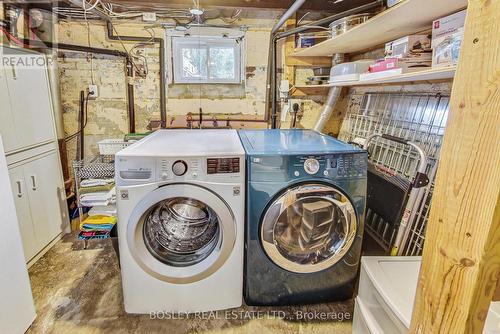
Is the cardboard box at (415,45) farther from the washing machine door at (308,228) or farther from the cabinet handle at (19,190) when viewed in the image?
the cabinet handle at (19,190)

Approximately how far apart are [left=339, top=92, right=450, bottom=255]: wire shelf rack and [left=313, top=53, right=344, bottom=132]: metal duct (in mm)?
230

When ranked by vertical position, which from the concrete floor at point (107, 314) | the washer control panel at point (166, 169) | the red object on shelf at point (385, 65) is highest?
the red object on shelf at point (385, 65)

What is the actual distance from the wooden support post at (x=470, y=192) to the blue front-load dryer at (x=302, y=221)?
891 mm

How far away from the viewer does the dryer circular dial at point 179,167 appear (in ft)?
4.83

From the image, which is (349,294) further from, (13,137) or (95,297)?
(13,137)

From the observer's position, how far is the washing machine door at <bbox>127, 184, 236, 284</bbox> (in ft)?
4.93

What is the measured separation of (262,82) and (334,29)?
91 cm

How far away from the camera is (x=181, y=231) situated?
1.80 m

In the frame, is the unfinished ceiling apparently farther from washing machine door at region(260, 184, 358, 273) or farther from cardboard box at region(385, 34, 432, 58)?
washing machine door at region(260, 184, 358, 273)

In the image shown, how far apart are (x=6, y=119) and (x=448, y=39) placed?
262 centimetres

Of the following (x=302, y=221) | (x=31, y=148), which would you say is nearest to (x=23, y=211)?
(x=31, y=148)

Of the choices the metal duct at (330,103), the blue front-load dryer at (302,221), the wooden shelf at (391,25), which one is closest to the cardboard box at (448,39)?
the wooden shelf at (391,25)

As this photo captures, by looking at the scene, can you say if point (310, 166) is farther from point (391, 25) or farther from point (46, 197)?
point (46, 197)

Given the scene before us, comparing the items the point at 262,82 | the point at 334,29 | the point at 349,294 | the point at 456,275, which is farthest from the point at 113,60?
the point at 456,275
